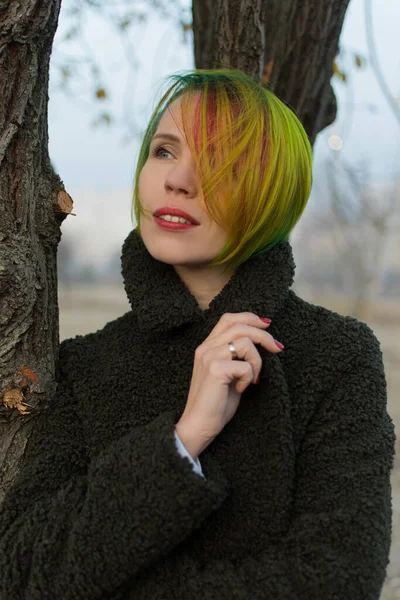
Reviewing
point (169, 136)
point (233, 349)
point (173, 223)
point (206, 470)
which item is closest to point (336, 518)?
point (206, 470)

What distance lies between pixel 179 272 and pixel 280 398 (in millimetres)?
413

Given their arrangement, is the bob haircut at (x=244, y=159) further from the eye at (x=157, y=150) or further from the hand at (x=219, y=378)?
the hand at (x=219, y=378)

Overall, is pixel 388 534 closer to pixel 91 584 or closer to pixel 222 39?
pixel 91 584

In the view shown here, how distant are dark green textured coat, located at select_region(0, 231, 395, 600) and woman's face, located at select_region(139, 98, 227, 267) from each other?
110 mm

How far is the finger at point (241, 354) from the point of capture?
129cm

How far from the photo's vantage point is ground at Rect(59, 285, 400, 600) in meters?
4.41

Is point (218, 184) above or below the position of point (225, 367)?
above

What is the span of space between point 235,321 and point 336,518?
1.45 feet

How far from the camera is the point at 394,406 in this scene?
862cm

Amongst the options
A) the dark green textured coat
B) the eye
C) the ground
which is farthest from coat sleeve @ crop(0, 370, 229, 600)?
the ground

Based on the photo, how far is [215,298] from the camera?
4.90 feet

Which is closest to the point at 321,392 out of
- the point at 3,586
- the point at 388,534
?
the point at 388,534

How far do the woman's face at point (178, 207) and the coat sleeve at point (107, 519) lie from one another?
38 cm

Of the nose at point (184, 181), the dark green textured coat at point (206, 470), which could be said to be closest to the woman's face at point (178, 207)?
the nose at point (184, 181)
